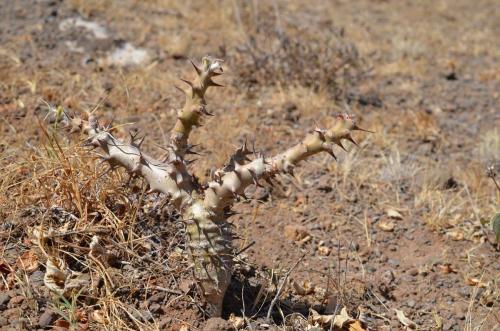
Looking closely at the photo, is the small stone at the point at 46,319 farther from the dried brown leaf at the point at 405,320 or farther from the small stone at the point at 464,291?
the small stone at the point at 464,291

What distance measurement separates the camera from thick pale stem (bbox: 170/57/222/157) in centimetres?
179

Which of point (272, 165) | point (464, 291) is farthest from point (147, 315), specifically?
point (464, 291)

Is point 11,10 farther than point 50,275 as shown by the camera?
Yes

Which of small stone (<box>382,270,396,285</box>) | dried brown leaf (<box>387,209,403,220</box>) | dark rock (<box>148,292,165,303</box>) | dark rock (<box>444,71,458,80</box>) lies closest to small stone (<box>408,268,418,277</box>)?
small stone (<box>382,270,396,285</box>)

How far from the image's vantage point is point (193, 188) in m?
1.96

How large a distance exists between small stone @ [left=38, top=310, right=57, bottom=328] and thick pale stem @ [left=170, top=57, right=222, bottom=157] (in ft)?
2.41

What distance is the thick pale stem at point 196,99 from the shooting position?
5.86 feet

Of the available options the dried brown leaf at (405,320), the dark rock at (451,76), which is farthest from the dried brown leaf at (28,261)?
the dark rock at (451,76)

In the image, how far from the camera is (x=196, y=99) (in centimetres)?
181

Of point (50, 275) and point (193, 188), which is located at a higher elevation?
point (193, 188)

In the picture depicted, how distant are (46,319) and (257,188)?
1.60 m

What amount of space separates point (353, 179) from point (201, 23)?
3.07m

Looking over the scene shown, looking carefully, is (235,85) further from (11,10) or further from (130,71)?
(11,10)

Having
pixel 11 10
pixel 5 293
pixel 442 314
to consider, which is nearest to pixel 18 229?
pixel 5 293
